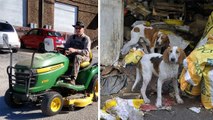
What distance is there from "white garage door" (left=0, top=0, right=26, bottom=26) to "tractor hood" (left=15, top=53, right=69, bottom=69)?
2.87 feet

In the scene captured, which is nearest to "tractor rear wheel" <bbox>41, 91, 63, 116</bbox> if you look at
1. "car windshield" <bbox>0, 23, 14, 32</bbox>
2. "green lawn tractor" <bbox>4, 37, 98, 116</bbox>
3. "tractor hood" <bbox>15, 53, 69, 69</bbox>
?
"green lawn tractor" <bbox>4, 37, 98, 116</bbox>

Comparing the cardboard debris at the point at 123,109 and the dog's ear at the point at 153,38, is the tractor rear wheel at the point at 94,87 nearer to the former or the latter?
the cardboard debris at the point at 123,109

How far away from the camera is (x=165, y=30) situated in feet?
9.71

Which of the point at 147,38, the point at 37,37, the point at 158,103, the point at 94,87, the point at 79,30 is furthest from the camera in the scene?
the point at 37,37

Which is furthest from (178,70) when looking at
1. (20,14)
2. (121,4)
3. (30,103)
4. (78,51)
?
(20,14)

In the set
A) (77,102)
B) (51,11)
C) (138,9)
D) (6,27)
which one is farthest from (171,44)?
(6,27)

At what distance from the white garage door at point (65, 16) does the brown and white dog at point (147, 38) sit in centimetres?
61

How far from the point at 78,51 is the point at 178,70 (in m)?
0.97

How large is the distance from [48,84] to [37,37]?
896 mm

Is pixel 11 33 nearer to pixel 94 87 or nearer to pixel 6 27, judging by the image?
pixel 6 27

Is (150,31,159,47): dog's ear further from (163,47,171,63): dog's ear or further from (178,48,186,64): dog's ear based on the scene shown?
(178,48,186,64): dog's ear

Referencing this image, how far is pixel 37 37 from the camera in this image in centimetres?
346

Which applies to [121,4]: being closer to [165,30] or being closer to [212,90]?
[165,30]

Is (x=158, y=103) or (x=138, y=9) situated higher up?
(x=138, y=9)
